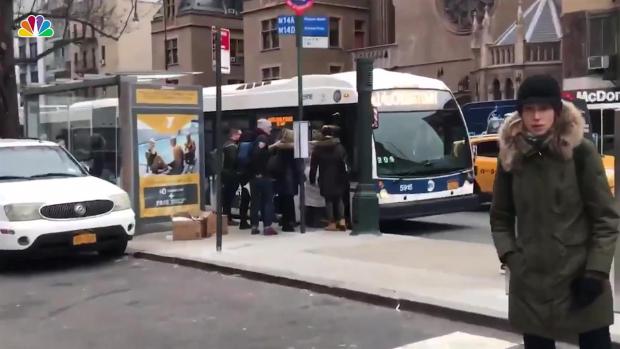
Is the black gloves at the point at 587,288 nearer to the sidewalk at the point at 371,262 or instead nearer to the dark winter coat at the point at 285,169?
the sidewalk at the point at 371,262

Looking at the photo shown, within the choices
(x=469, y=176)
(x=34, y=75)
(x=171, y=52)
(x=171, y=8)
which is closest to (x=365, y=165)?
(x=469, y=176)

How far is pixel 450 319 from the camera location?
23.3 ft

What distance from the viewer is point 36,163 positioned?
1096 cm

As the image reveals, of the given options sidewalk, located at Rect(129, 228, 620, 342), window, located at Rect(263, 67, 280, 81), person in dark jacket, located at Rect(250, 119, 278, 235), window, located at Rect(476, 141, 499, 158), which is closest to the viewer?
sidewalk, located at Rect(129, 228, 620, 342)

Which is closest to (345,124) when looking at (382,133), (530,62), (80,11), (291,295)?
(382,133)

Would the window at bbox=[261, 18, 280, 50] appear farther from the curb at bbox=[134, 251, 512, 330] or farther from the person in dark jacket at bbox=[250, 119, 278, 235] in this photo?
the curb at bbox=[134, 251, 512, 330]

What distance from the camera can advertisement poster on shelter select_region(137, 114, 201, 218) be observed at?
42.1ft

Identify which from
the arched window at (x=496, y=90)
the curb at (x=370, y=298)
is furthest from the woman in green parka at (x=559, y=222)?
the arched window at (x=496, y=90)

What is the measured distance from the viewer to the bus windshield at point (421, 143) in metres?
13.1

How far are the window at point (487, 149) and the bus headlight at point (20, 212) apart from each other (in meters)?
9.70

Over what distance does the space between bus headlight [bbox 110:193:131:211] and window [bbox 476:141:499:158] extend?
8.39 metres

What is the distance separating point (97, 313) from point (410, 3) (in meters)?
35.3

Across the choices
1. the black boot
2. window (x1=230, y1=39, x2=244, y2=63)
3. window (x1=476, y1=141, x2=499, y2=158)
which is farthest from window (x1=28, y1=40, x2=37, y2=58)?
the black boot

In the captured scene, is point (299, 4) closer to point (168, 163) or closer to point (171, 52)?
point (168, 163)
